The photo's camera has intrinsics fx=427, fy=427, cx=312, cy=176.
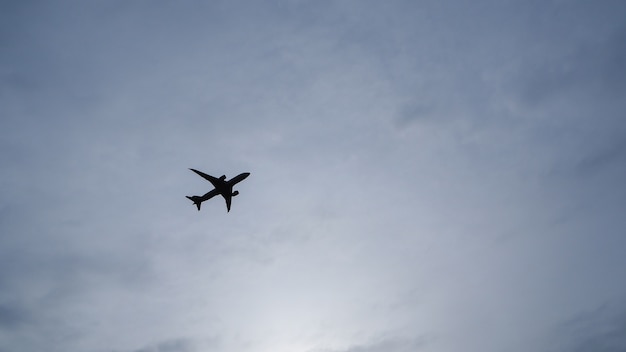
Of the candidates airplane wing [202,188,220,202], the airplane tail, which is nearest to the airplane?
airplane wing [202,188,220,202]

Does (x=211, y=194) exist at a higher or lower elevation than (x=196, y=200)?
lower

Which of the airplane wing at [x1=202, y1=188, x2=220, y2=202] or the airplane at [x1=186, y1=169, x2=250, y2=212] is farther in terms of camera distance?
the airplane wing at [x1=202, y1=188, x2=220, y2=202]

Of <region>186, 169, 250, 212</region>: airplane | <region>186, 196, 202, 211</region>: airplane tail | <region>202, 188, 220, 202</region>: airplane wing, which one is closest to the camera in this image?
<region>186, 169, 250, 212</region>: airplane

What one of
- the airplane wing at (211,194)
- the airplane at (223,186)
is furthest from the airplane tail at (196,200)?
the airplane wing at (211,194)

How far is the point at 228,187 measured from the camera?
405 ft

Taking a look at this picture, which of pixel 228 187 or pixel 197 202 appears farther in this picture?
pixel 197 202

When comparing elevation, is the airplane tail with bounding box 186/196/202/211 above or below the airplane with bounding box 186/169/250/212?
above

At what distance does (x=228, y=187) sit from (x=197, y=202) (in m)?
16.6

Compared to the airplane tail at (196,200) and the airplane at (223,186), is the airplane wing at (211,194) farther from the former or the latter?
the airplane tail at (196,200)

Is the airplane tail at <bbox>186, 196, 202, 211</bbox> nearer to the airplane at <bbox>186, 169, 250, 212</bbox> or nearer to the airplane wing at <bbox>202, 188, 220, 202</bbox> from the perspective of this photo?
the airplane at <bbox>186, 169, 250, 212</bbox>

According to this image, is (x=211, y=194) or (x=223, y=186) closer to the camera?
(x=223, y=186)

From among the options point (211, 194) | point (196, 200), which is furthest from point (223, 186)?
point (196, 200)

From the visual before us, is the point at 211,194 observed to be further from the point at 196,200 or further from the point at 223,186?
the point at 196,200

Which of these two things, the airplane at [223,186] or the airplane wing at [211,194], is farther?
the airplane wing at [211,194]
